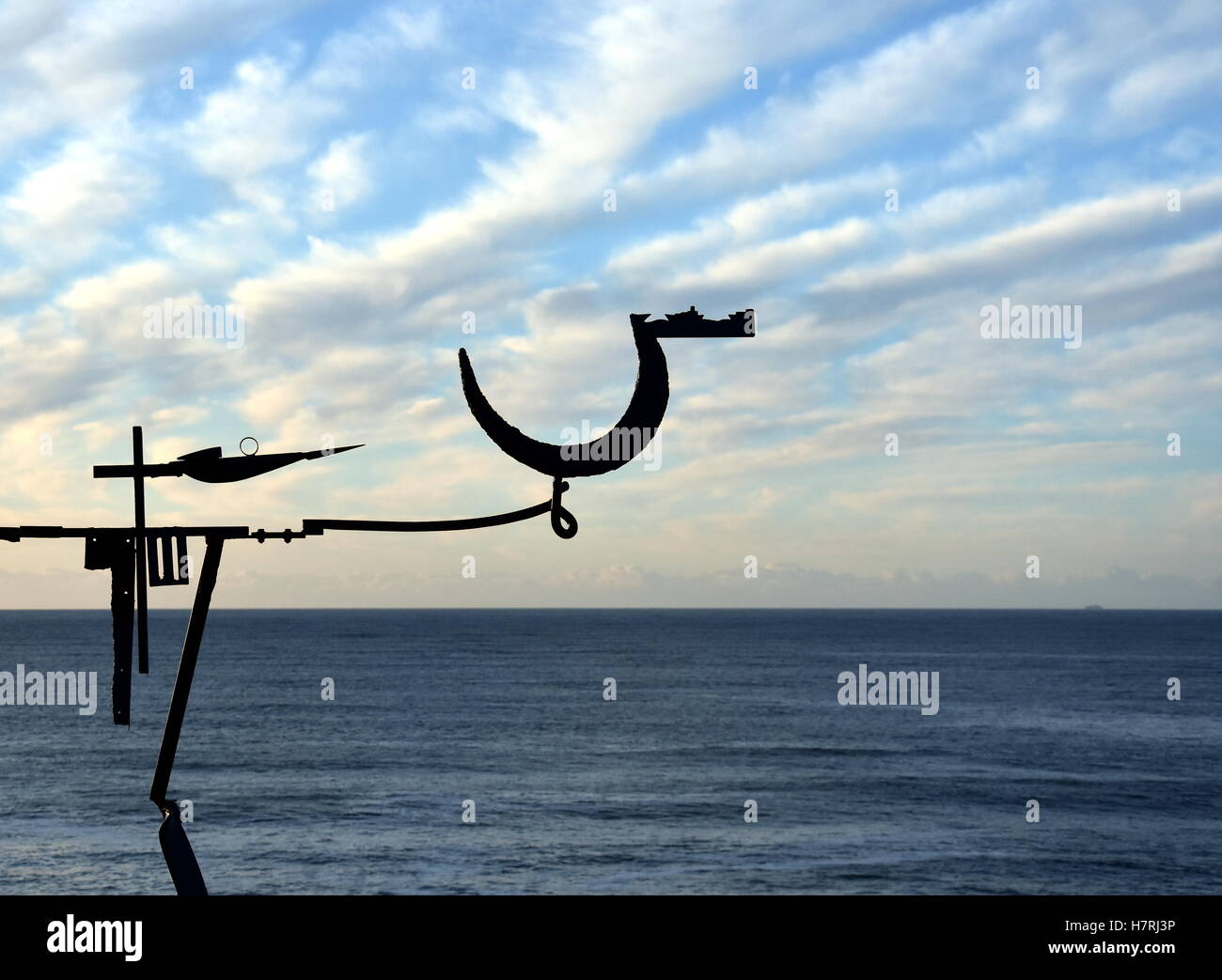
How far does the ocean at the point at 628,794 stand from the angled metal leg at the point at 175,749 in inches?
2273

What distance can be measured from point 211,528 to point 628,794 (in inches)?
3411

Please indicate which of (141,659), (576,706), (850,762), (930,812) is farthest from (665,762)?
(141,659)

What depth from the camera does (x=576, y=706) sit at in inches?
5463

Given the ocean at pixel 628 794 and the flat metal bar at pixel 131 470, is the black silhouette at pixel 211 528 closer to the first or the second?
the flat metal bar at pixel 131 470

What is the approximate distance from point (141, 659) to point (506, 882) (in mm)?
65006

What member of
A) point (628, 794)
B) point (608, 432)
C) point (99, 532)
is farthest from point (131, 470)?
point (628, 794)

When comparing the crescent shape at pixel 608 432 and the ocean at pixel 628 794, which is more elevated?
the crescent shape at pixel 608 432

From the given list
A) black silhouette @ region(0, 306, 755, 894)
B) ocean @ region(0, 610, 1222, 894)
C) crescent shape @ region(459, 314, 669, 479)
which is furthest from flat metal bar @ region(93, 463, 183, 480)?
ocean @ region(0, 610, 1222, 894)

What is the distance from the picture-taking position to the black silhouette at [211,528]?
5277 millimetres

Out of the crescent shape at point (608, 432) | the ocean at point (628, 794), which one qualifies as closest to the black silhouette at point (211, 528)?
the crescent shape at point (608, 432)

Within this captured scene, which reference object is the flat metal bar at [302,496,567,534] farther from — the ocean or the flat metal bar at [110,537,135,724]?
the ocean
